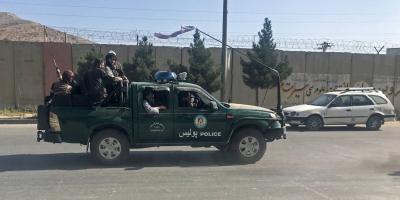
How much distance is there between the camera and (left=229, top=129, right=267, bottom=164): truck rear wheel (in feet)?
33.8

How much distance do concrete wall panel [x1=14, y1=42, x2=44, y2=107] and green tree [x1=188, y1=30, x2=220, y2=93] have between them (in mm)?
7856

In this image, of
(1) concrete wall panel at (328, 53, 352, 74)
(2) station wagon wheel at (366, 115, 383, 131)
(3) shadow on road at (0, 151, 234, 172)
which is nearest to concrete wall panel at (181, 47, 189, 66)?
(1) concrete wall panel at (328, 53, 352, 74)

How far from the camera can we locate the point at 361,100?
19641 millimetres

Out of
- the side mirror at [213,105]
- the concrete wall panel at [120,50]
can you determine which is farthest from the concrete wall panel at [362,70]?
the side mirror at [213,105]

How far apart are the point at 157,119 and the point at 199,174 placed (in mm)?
1498

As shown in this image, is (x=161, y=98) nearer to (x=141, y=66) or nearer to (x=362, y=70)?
(x=141, y=66)

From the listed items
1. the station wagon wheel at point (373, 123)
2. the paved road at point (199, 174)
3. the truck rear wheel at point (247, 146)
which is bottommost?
the station wagon wheel at point (373, 123)

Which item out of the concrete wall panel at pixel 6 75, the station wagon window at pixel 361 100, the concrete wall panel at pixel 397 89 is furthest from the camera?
the concrete wall panel at pixel 397 89

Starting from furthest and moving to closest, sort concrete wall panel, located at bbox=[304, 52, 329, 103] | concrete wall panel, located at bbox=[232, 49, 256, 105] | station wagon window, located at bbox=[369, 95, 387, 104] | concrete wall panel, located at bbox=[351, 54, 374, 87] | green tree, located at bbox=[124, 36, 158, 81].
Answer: concrete wall panel, located at bbox=[351, 54, 374, 87] < concrete wall panel, located at bbox=[304, 52, 329, 103] < concrete wall panel, located at bbox=[232, 49, 256, 105] < green tree, located at bbox=[124, 36, 158, 81] < station wagon window, located at bbox=[369, 95, 387, 104]

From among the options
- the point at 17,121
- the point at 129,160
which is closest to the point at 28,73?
the point at 17,121

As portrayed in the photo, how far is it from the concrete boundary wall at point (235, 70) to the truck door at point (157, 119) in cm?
1334

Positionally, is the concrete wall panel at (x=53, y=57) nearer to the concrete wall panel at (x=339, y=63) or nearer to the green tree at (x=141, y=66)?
the green tree at (x=141, y=66)

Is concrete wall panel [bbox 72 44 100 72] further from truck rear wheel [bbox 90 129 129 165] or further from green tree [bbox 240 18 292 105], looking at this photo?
truck rear wheel [bbox 90 129 129 165]

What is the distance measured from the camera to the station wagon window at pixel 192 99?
33.2ft
